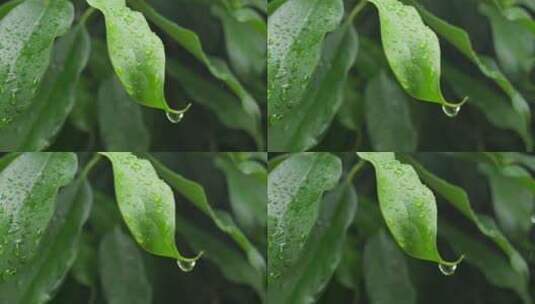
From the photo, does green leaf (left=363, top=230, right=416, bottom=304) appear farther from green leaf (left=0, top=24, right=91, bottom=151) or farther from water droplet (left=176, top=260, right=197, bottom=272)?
green leaf (left=0, top=24, right=91, bottom=151)

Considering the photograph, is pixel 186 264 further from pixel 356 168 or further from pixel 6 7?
pixel 6 7

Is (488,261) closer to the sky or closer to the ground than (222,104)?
closer to the ground

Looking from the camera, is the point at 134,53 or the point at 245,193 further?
the point at 245,193

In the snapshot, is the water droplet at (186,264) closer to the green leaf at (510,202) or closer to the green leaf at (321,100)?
the green leaf at (321,100)

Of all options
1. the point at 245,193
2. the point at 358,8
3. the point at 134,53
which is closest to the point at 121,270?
the point at 245,193

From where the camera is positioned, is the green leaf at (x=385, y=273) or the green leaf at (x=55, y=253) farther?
the green leaf at (x=385, y=273)

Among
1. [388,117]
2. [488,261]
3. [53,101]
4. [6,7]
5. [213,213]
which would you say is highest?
[6,7]

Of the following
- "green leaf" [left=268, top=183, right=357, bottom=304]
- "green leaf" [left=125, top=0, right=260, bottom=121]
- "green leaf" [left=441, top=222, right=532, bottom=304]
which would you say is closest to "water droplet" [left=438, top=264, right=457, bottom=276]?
"green leaf" [left=441, top=222, right=532, bottom=304]

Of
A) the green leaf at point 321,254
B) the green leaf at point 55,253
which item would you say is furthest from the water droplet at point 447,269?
the green leaf at point 55,253
